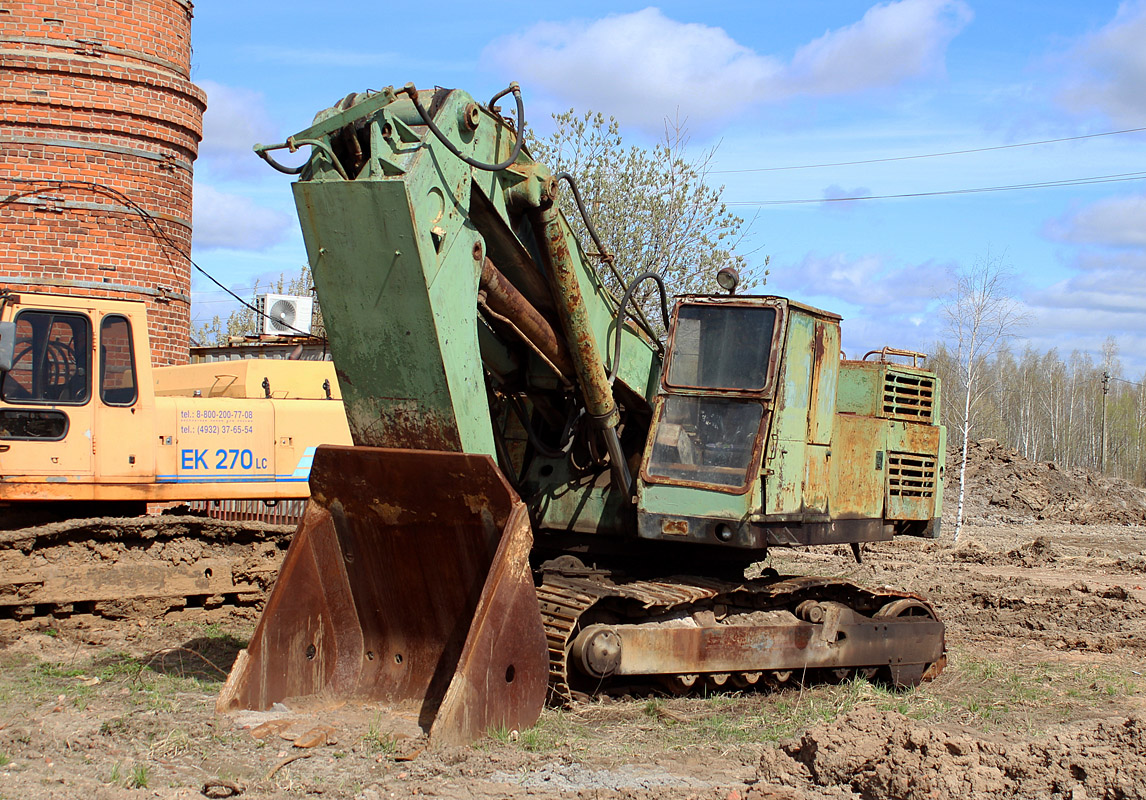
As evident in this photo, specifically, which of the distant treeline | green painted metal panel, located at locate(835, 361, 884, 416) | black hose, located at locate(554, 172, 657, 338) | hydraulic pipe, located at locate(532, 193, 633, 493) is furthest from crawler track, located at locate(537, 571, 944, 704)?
the distant treeline

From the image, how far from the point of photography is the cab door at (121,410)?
8.74 metres

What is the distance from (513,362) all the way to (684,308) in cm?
121

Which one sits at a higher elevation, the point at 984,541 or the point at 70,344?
the point at 70,344

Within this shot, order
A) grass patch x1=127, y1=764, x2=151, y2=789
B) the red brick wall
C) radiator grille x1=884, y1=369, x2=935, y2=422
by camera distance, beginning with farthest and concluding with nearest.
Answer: the red brick wall < radiator grille x1=884, y1=369, x2=935, y2=422 < grass patch x1=127, y1=764, x2=151, y2=789

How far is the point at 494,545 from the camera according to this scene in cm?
580

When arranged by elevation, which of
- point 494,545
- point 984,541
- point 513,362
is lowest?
point 984,541

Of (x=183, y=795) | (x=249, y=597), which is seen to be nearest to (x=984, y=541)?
(x=249, y=597)

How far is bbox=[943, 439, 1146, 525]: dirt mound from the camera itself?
25.2m

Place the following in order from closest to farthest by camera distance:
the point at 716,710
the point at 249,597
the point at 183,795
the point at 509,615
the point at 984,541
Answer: the point at 183,795, the point at 509,615, the point at 716,710, the point at 249,597, the point at 984,541

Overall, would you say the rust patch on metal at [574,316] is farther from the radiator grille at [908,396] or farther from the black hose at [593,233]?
the radiator grille at [908,396]

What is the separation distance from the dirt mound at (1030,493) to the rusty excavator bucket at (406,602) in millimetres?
20215

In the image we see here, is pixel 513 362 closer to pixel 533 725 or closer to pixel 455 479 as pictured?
pixel 455 479

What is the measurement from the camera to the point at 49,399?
8.55m

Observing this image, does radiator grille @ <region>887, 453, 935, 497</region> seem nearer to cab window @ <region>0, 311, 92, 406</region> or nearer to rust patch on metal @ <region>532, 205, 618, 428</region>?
rust patch on metal @ <region>532, 205, 618, 428</region>
